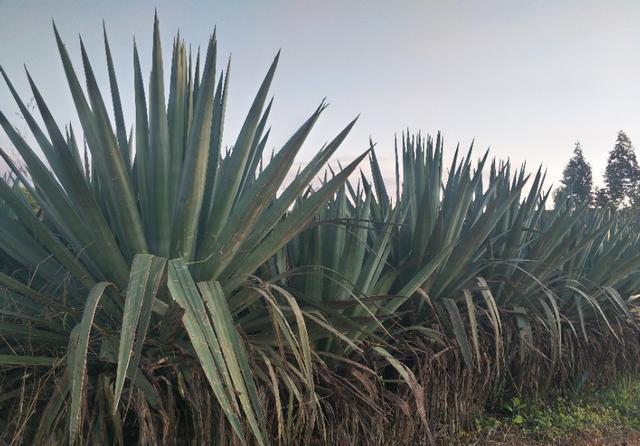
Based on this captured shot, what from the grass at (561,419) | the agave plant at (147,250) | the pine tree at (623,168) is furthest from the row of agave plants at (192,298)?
the pine tree at (623,168)

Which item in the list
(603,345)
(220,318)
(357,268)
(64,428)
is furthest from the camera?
(603,345)

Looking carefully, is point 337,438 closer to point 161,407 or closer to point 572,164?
point 161,407

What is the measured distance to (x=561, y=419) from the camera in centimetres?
374

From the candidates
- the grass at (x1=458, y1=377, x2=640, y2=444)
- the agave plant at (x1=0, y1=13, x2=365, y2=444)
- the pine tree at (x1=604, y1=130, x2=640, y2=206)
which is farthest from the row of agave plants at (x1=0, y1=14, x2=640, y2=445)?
the pine tree at (x1=604, y1=130, x2=640, y2=206)

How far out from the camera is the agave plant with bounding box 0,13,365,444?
190cm

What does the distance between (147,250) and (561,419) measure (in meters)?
2.98

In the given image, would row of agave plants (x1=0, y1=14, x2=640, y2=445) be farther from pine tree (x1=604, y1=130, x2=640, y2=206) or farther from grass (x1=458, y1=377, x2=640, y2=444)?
pine tree (x1=604, y1=130, x2=640, y2=206)

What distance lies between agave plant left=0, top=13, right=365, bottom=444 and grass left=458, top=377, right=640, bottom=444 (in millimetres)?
1704

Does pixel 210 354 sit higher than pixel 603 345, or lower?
higher

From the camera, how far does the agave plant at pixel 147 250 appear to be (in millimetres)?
1900

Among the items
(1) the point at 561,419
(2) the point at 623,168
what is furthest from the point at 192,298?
(2) the point at 623,168

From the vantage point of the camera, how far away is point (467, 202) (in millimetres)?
3410

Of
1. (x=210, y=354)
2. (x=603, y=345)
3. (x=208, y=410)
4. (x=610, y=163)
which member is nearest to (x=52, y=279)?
(x=208, y=410)

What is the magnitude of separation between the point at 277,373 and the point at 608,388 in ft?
11.2
